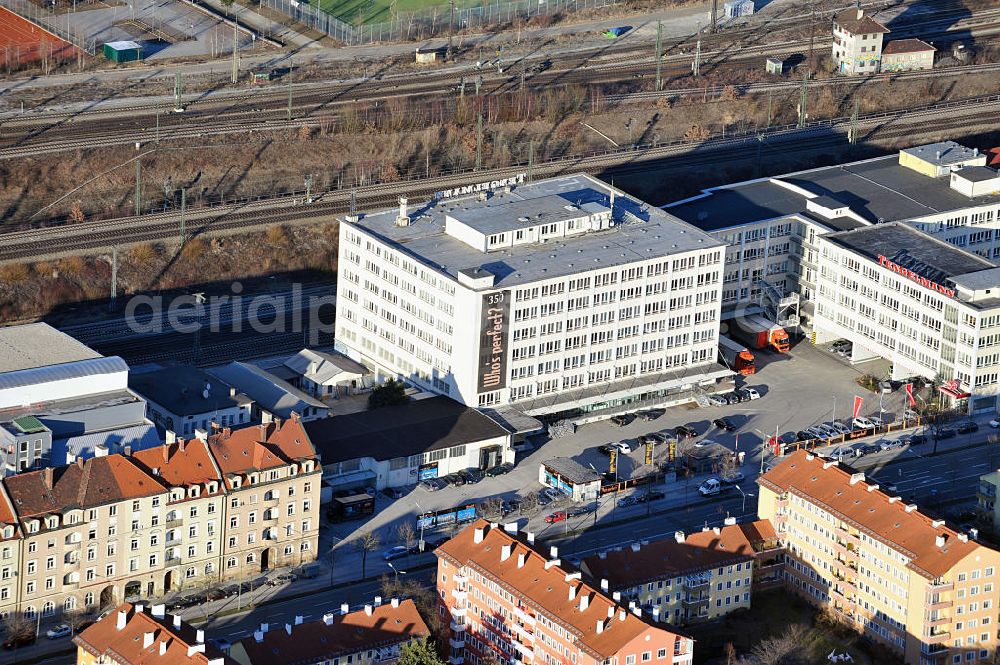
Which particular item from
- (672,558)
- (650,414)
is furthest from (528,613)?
(650,414)

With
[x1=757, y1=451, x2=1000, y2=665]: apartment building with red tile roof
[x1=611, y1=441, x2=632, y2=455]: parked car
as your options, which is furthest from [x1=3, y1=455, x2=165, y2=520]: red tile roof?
[x1=757, y1=451, x2=1000, y2=665]: apartment building with red tile roof

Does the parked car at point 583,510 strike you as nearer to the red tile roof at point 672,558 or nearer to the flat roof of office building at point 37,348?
the red tile roof at point 672,558

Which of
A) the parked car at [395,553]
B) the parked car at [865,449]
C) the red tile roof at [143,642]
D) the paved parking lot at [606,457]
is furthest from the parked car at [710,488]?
the red tile roof at [143,642]

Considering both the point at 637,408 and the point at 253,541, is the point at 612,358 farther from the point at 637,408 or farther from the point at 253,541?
the point at 253,541

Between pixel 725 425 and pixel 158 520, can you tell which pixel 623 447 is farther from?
pixel 158 520

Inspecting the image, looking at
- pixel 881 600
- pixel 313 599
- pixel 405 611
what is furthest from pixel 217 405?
pixel 881 600
